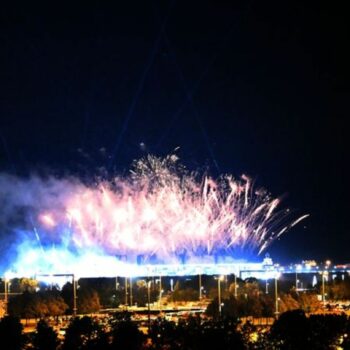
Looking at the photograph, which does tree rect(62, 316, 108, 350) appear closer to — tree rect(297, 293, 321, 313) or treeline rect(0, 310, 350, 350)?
treeline rect(0, 310, 350, 350)

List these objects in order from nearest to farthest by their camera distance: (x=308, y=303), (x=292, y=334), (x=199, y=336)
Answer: (x=199, y=336) < (x=292, y=334) < (x=308, y=303)

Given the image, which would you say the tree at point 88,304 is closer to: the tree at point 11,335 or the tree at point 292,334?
the tree at point 11,335

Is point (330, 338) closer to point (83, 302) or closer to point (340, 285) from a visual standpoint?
point (83, 302)

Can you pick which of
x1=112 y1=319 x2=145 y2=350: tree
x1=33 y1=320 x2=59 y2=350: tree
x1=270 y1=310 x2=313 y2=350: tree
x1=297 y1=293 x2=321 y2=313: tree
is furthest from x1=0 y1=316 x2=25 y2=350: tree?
x1=297 y1=293 x2=321 y2=313: tree

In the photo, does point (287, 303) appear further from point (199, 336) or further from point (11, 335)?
point (11, 335)

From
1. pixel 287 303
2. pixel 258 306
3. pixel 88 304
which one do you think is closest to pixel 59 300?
pixel 88 304

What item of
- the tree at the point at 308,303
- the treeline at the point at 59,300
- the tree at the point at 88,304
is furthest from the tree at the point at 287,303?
the treeline at the point at 59,300

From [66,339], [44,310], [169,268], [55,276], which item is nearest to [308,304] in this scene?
[44,310]

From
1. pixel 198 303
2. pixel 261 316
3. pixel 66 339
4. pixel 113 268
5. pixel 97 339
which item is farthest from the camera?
pixel 113 268
